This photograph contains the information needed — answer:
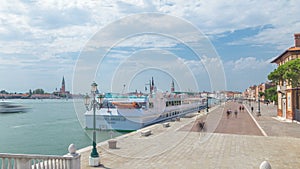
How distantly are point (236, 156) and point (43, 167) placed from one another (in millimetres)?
8425

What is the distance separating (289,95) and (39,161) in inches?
1098

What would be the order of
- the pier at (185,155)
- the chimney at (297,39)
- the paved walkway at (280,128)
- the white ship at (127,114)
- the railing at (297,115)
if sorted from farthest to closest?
the white ship at (127,114) < the chimney at (297,39) < the railing at (297,115) < the paved walkway at (280,128) < the pier at (185,155)

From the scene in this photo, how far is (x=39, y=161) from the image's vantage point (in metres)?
7.47

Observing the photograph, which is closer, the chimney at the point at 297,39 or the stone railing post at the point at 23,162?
the stone railing post at the point at 23,162

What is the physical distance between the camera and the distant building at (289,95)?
92.6 ft

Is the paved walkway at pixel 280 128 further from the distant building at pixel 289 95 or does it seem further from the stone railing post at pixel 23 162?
the stone railing post at pixel 23 162

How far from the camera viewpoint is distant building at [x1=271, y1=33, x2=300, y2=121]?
28209 mm

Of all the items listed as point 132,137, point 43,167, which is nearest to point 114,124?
point 132,137

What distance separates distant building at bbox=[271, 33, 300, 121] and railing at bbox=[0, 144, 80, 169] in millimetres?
25411

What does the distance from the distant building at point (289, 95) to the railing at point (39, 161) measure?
1000 inches

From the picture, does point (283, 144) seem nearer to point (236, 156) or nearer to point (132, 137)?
point (236, 156)

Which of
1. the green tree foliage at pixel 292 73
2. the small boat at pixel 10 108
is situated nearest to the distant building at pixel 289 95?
the green tree foliage at pixel 292 73

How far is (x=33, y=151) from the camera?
2367cm

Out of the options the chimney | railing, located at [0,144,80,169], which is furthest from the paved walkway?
railing, located at [0,144,80,169]
